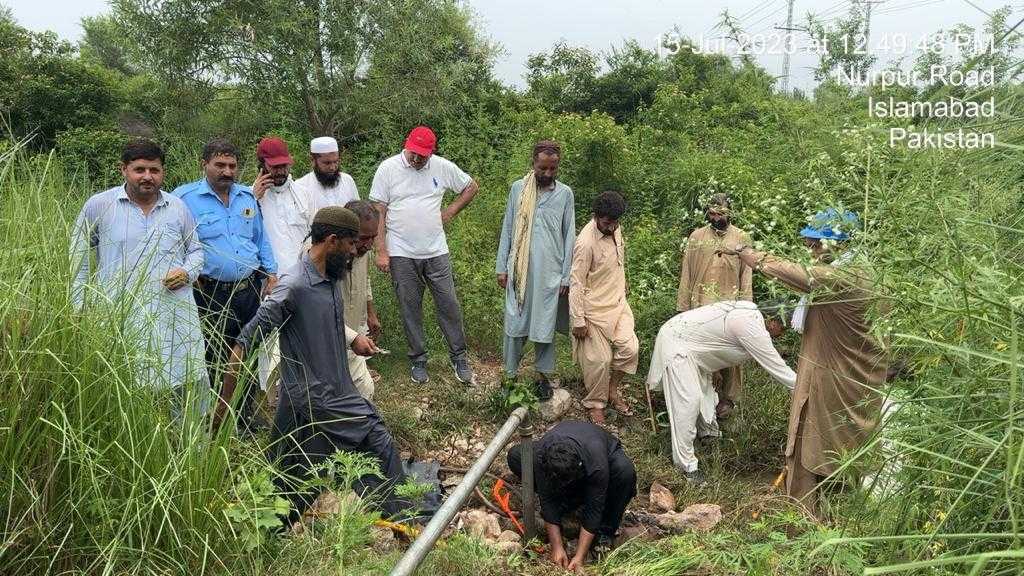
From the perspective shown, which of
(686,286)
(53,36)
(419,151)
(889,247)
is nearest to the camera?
(889,247)

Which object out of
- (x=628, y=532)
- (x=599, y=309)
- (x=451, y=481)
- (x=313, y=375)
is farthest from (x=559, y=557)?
(x=599, y=309)

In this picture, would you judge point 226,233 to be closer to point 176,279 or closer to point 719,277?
point 176,279

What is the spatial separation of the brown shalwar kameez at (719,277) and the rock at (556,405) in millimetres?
1176

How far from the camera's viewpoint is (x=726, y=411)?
6000mm

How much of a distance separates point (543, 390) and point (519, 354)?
34 centimetres

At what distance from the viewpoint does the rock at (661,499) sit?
16.2 feet

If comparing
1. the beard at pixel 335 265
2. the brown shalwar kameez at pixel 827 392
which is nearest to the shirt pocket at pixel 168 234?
the beard at pixel 335 265

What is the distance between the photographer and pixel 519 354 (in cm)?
608

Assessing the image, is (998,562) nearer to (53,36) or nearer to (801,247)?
(801,247)

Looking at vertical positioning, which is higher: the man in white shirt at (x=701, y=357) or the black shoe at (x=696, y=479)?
the man in white shirt at (x=701, y=357)

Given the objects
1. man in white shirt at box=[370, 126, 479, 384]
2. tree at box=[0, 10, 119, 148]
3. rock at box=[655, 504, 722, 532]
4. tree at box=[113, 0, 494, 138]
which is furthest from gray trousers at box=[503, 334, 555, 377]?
A: tree at box=[0, 10, 119, 148]

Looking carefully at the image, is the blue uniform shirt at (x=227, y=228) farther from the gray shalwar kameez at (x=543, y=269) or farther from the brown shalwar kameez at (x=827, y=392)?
the brown shalwar kameez at (x=827, y=392)

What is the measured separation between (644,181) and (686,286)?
4433 mm

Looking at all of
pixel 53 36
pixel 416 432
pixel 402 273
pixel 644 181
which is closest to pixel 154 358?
pixel 416 432
